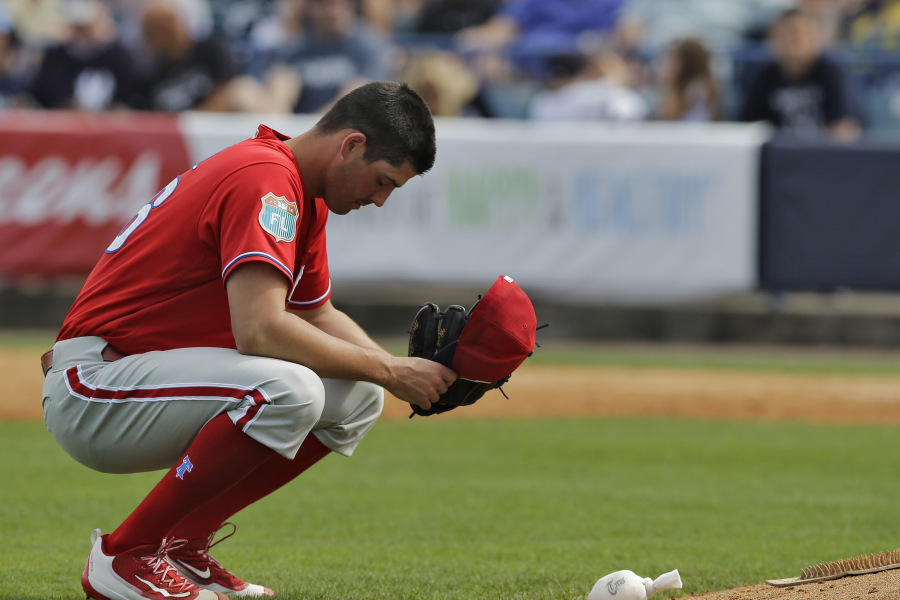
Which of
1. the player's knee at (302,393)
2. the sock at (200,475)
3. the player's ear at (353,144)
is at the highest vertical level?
the player's ear at (353,144)

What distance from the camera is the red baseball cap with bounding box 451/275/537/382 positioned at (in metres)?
3.40

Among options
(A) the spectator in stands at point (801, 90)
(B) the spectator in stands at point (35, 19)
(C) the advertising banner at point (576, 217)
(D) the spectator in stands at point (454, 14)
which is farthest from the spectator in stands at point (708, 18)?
(B) the spectator in stands at point (35, 19)

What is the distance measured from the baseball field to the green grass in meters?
0.02

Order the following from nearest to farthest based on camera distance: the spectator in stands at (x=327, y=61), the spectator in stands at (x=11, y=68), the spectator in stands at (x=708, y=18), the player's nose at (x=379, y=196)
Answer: the player's nose at (x=379, y=196) → the spectator in stands at (x=327, y=61) → the spectator in stands at (x=11, y=68) → the spectator in stands at (x=708, y=18)

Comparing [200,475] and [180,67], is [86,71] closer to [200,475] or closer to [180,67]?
[180,67]

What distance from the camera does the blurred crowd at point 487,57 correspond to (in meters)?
11.6

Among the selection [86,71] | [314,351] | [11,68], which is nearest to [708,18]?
[86,71]

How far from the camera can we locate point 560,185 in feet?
37.0

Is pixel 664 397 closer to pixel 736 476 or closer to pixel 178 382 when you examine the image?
pixel 736 476

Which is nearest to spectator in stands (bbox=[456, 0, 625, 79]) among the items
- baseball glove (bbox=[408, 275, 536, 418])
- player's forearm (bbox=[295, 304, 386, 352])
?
player's forearm (bbox=[295, 304, 386, 352])

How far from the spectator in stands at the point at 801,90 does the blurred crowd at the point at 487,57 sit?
12 mm

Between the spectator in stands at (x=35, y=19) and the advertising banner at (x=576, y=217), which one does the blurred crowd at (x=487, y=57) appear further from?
the advertising banner at (x=576, y=217)

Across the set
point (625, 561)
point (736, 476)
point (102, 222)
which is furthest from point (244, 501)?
point (102, 222)

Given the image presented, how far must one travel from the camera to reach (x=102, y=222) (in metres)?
11.3
